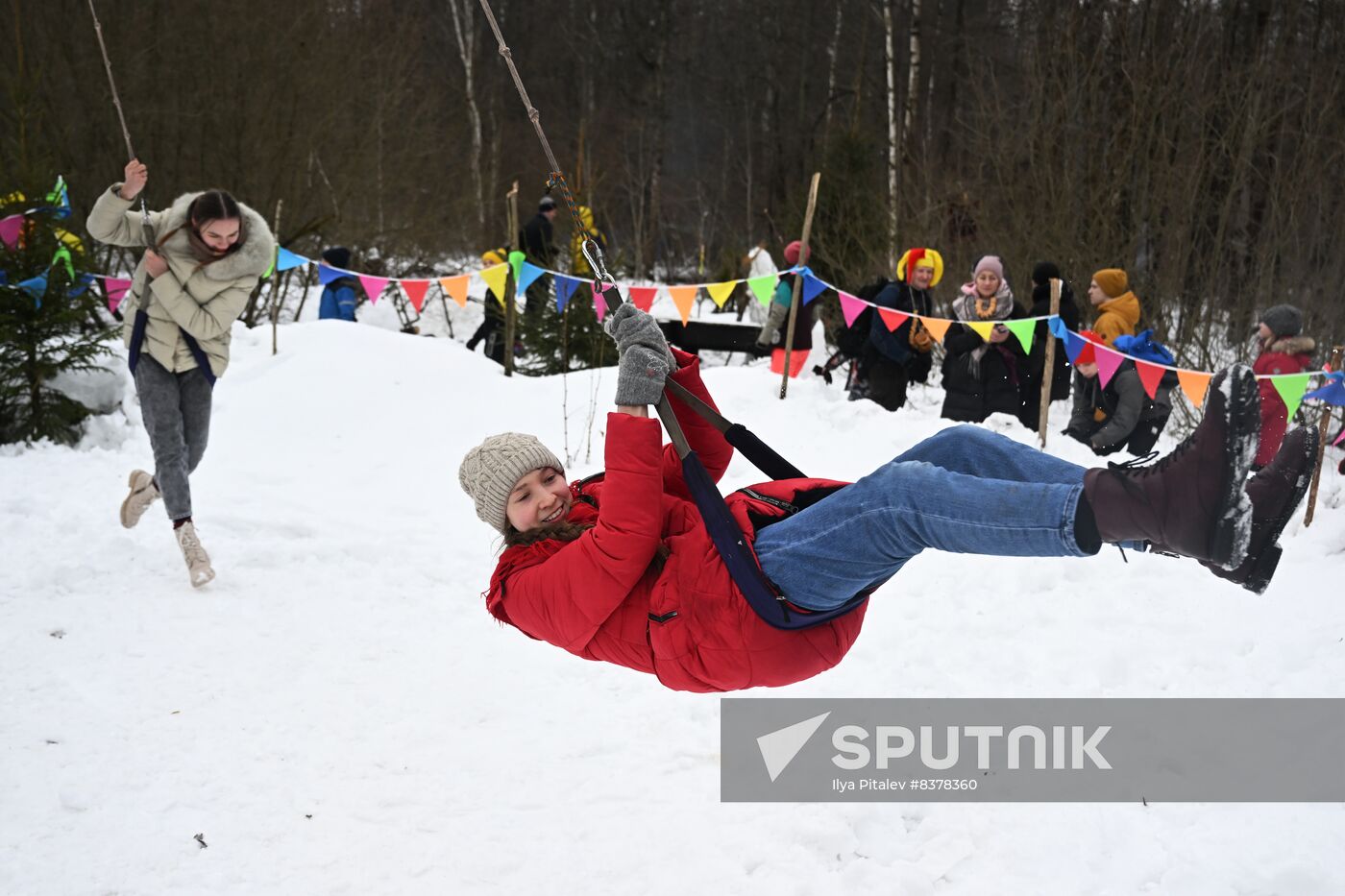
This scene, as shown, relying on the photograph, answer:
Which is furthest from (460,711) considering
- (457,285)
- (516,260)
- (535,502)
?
(457,285)

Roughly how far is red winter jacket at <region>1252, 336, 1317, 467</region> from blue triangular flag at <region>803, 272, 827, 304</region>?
3.45 metres

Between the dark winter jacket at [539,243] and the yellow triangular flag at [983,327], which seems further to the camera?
the dark winter jacket at [539,243]

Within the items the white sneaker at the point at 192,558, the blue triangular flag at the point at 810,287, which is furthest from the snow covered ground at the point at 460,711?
the blue triangular flag at the point at 810,287

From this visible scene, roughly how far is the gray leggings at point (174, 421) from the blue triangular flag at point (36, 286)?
3.13 meters

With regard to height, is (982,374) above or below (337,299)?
above

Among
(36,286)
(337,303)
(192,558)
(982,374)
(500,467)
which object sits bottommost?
(337,303)

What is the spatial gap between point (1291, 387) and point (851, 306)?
3.30 m

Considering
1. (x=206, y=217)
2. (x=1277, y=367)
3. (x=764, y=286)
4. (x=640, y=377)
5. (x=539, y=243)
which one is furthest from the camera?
(x=539, y=243)

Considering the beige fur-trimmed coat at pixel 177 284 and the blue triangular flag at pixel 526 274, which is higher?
the beige fur-trimmed coat at pixel 177 284

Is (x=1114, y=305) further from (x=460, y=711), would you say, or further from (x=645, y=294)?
(x=460, y=711)

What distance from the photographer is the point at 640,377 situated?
2693 millimetres

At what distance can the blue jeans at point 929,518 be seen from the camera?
2.25 metres

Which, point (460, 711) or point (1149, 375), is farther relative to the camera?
point (1149, 375)

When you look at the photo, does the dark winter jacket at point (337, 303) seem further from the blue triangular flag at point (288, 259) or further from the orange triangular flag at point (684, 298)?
the orange triangular flag at point (684, 298)
